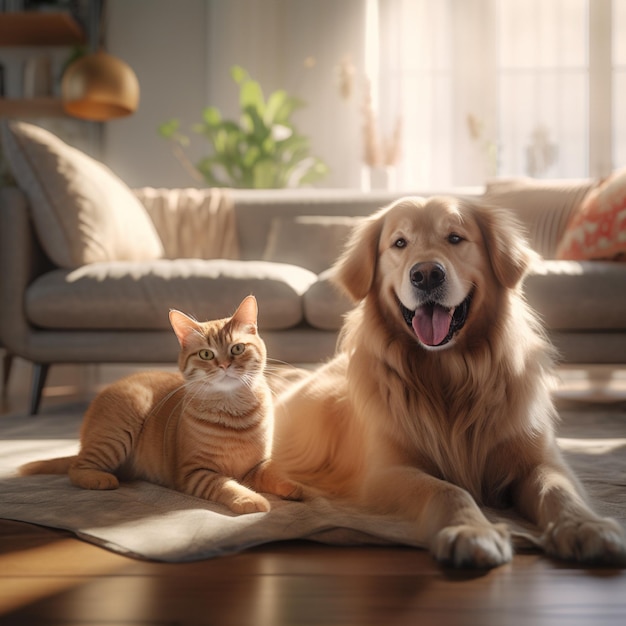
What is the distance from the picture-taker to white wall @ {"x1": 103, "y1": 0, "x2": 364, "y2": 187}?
6.32m

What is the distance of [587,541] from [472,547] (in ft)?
0.60

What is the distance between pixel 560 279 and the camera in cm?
271

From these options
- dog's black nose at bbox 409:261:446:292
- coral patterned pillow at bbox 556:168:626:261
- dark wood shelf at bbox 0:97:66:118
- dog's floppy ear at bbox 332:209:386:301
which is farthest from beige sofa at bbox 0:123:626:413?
dark wood shelf at bbox 0:97:66:118

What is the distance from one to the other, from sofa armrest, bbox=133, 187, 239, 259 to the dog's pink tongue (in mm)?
2339

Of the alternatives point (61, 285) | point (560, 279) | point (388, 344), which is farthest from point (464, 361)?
point (61, 285)

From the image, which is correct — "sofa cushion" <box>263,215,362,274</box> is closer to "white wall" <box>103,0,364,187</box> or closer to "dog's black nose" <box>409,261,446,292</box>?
"dog's black nose" <box>409,261,446,292</box>

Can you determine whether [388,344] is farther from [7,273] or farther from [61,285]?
[7,273]

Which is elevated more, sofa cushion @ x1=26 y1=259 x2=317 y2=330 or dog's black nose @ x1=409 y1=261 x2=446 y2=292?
dog's black nose @ x1=409 y1=261 x2=446 y2=292

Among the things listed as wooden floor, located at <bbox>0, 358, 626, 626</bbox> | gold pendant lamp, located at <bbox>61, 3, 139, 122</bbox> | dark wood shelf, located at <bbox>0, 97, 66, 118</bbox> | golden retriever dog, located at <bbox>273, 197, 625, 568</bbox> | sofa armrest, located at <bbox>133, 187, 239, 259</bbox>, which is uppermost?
dark wood shelf, located at <bbox>0, 97, 66, 118</bbox>

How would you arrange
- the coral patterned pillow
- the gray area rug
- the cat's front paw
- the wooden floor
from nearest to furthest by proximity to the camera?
the wooden floor < the gray area rug < the cat's front paw < the coral patterned pillow

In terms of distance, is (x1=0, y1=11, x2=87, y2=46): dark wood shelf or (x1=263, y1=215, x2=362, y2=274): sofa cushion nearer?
(x1=263, y1=215, x2=362, y2=274): sofa cushion

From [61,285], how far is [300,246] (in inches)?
46.6

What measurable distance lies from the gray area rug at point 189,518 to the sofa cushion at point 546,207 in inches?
67.2

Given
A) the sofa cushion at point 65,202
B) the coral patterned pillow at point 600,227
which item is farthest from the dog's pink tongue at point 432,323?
the sofa cushion at point 65,202
